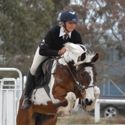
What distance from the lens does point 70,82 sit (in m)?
8.12

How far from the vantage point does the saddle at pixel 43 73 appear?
8.57 m

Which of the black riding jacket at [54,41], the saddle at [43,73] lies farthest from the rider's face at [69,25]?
the saddle at [43,73]

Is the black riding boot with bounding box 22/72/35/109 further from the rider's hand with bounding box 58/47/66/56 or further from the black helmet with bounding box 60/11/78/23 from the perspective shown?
the black helmet with bounding box 60/11/78/23

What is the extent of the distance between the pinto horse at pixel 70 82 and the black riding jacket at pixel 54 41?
7.3 inches

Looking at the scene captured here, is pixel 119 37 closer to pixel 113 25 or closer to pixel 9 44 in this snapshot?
pixel 113 25

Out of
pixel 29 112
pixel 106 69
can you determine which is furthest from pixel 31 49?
pixel 29 112

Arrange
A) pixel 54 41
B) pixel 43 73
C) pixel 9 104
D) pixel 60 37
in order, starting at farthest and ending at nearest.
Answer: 1. pixel 9 104
2. pixel 43 73
3. pixel 54 41
4. pixel 60 37

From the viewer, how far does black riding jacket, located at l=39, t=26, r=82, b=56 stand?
337 inches

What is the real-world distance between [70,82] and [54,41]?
2.72ft

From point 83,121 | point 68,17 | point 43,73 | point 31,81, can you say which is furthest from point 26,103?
point 83,121

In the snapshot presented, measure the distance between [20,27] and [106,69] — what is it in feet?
28.8

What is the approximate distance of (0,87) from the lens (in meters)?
10.7

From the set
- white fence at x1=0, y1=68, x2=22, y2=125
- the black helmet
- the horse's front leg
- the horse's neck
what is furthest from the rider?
white fence at x1=0, y1=68, x2=22, y2=125

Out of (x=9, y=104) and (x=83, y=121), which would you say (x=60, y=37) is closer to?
(x=9, y=104)
